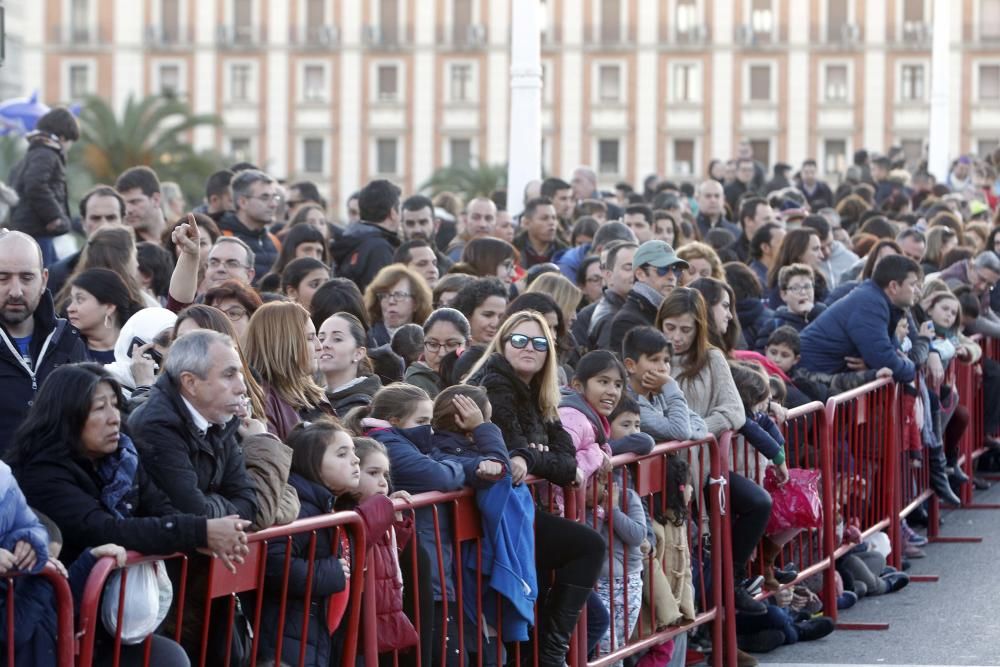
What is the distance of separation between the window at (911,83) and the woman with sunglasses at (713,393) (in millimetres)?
73119

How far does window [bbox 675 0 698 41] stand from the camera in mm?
81688

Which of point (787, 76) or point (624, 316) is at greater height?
point (787, 76)

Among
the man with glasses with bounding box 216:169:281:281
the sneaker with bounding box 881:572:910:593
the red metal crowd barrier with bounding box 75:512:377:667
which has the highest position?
the man with glasses with bounding box 216:169:281:281

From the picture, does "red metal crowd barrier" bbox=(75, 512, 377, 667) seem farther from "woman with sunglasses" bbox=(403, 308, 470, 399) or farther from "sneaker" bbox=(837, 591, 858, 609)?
"sneaker" bbox=(837, 591, 858, 609)

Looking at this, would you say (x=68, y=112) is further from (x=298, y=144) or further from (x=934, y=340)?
(x=298, y=144)

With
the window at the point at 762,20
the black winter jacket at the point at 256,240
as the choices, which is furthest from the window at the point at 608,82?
the black winter jacket at the point at 256,240

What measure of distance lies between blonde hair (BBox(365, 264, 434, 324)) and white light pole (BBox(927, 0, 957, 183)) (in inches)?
748

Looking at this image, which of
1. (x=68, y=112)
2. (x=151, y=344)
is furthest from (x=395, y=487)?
(x=68, y=112)

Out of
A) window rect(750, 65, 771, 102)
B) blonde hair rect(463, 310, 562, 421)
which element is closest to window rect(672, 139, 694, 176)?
window rect(750, 65, 771, 102)

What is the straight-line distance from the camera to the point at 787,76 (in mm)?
81500

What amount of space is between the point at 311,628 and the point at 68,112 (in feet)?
22.8

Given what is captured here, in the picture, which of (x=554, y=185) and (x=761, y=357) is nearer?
(x=761, y=357)

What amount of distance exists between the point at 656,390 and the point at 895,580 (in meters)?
2.94

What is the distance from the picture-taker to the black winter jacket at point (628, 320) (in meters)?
9.81
